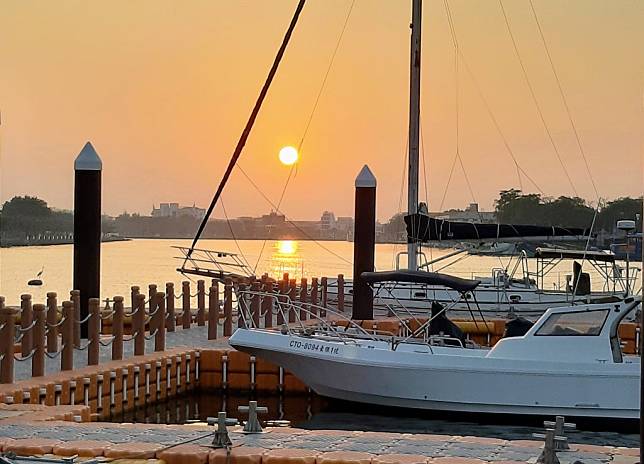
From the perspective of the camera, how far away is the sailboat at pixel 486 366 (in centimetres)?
1872

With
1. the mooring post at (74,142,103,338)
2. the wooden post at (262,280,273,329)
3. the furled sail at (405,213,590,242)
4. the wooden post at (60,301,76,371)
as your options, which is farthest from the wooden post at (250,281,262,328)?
the wooden post at (60,301,76,371)

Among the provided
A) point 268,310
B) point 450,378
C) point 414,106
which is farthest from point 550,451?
point 414,106

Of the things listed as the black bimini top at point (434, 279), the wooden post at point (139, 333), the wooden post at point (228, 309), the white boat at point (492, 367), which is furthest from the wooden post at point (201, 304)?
the white boat at point (492, 367)

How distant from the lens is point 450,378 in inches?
754

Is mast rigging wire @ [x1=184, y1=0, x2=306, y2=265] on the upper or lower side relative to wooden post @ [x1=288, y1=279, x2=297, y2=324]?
upper

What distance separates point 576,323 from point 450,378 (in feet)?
7.35

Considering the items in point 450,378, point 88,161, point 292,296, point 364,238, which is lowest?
point 450,378

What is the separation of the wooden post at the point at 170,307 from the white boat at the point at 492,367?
4514 mm

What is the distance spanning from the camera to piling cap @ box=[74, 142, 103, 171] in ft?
72.1

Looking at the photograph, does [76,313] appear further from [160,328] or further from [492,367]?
[492,367]

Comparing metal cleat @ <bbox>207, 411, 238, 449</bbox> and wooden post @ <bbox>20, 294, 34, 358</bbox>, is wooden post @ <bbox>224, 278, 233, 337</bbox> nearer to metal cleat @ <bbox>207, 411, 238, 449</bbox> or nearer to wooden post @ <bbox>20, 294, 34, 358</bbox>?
wooden post @ <bbox>20, 294, 34, 358</bbox>

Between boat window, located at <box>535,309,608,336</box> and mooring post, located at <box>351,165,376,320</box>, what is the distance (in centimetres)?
710

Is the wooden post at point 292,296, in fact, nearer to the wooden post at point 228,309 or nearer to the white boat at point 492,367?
the wooden post at point 228,309

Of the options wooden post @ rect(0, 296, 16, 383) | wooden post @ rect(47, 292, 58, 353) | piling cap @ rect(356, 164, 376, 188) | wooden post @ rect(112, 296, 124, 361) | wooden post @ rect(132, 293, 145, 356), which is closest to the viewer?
wooden post @ rect(0, 296, 16, 383)
